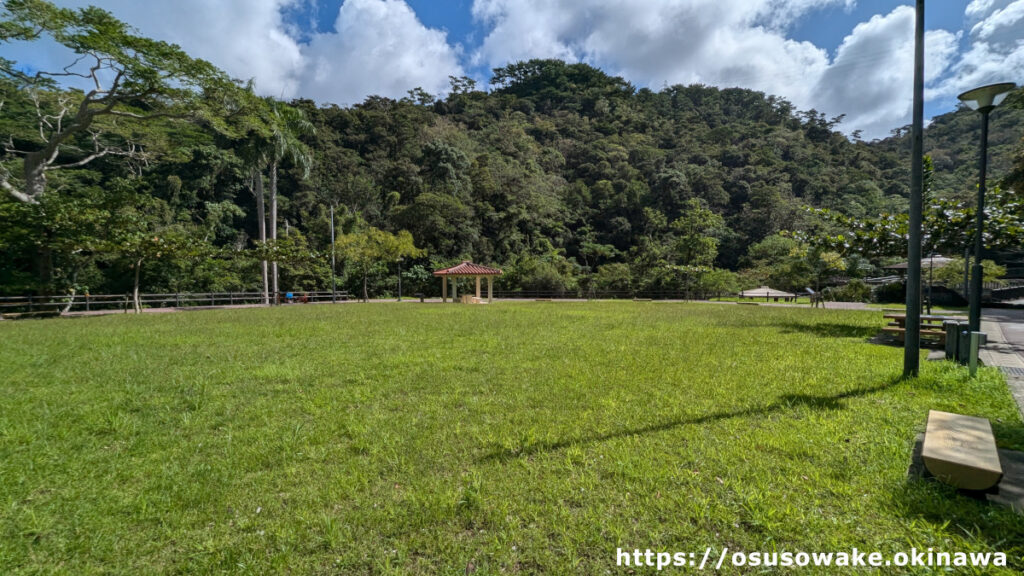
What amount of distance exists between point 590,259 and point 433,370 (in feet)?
145

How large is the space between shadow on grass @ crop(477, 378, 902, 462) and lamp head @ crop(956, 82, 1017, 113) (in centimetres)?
435

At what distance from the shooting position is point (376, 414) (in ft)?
15.9

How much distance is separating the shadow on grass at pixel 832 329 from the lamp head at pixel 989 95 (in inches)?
224

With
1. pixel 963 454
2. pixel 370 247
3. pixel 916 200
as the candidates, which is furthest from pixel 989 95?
pixel 370 247

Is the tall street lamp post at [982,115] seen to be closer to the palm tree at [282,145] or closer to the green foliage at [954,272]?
the green foliage at [954,272]

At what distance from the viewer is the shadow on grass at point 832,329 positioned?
10484 millimetres

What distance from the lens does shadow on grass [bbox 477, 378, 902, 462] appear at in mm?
3775

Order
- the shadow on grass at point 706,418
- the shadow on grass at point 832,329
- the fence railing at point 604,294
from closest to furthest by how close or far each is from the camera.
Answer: the shadow on grass at point 706,418
the shadow on grass at point 832,329
the fence railing at point 604,294

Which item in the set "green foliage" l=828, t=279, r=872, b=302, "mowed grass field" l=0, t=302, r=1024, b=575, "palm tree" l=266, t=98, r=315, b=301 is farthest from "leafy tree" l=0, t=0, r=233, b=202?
"green foliage" l=828, t=279, r=872, b=302

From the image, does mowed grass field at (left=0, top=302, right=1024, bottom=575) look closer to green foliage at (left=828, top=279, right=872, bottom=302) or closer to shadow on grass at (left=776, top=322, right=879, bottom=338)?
shadow on grass at (left=776, top=322, right=879, bottom=338)

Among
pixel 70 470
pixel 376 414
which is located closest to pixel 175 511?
pixel 70 470

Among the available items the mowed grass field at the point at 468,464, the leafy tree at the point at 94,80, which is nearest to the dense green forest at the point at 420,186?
the leafy tree at the point at 94,80

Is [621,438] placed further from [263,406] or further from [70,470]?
[70,470]

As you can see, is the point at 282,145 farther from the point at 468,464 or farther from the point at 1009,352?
the point at 1009,352
